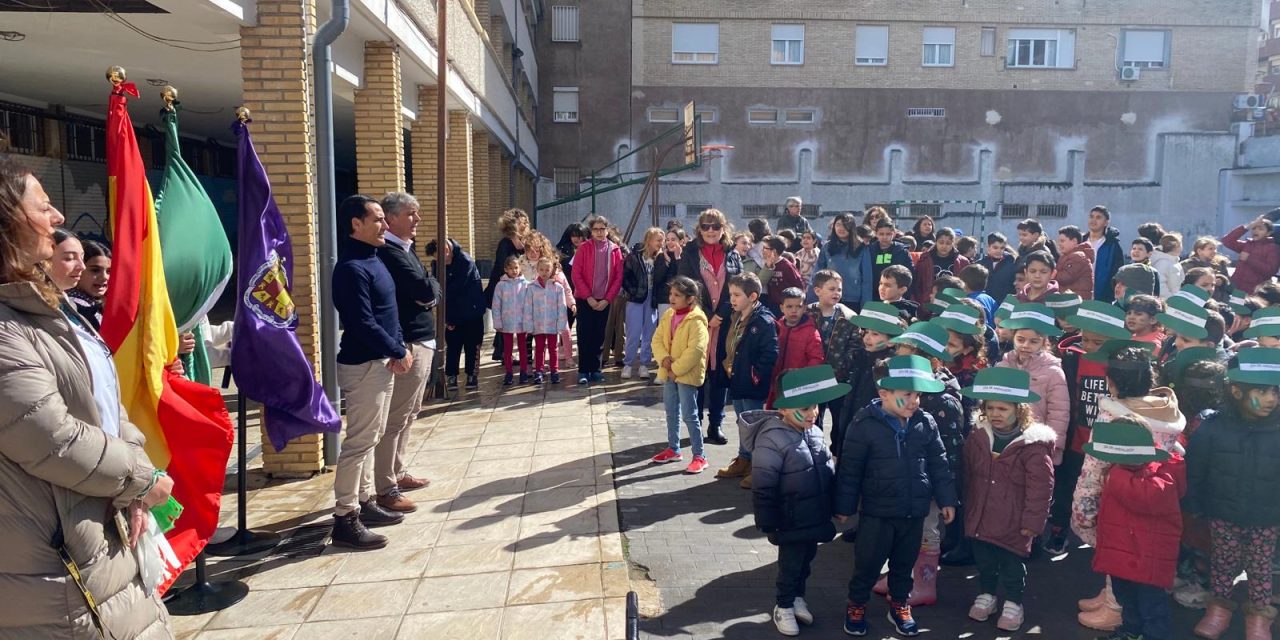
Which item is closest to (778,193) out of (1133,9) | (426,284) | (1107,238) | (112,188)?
(1133,9)

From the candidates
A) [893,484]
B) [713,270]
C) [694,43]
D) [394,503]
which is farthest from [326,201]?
[694,43]

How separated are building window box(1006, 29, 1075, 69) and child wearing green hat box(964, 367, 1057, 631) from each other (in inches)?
1197

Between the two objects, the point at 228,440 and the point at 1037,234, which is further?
the point at 1037,234

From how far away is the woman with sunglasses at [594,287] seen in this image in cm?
992

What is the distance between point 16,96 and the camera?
11383mm

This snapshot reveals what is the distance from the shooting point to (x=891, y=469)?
164 inches

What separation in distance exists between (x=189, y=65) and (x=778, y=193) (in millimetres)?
23238

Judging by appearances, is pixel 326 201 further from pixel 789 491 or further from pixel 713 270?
pixel 789 491

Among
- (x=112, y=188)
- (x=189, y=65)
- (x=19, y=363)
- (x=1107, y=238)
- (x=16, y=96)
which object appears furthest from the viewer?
(x=16, y=96)

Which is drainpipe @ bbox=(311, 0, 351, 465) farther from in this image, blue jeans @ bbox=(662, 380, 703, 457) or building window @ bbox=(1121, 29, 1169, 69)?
building window @ bbox=(1121, 29, 1169, 69)

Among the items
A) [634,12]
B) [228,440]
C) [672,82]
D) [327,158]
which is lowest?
[228,440]

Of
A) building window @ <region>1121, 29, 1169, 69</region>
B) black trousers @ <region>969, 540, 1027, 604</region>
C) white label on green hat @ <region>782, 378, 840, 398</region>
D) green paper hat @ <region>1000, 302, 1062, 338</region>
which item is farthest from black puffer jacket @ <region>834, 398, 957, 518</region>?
building window @ <region>1121, 29, 1169, 69</region>

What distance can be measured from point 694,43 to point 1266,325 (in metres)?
27.3

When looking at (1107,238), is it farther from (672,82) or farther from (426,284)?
(672,82)
